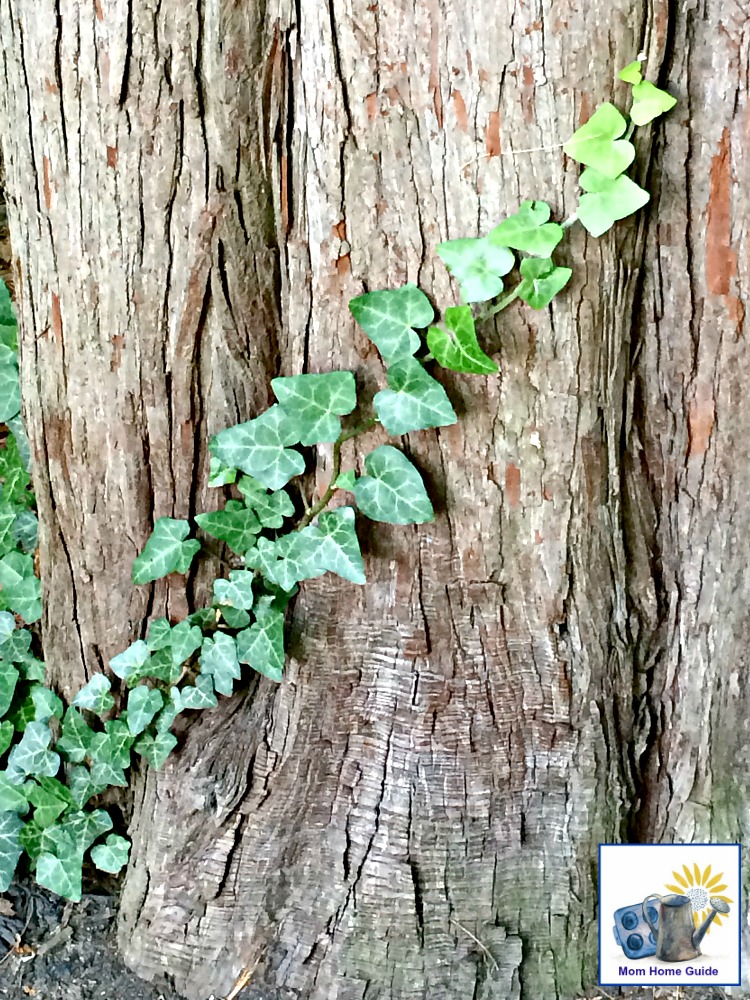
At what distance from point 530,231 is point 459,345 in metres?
0.20

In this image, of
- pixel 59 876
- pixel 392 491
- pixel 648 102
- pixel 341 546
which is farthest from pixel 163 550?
pixel 648 102

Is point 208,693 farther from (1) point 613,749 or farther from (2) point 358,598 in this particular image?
(1) point 613,749

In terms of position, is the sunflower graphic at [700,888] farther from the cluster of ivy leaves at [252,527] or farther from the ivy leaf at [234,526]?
the ivy leaf at [234,526]

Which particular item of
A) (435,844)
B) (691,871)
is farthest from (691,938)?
(435,844)

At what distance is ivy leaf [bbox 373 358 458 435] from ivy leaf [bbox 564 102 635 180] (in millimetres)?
389

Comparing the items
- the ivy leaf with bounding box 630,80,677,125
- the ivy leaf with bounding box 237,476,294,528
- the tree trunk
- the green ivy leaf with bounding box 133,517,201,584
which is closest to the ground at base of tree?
the tree trunk

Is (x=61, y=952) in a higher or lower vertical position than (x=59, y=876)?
lower

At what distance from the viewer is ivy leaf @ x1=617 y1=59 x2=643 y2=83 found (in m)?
1.29

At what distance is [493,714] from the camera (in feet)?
5.31

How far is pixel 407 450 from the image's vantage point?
1511 mm

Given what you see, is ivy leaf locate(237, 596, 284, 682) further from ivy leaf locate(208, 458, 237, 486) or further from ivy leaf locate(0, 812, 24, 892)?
ivy leaf locate(0, 812, 24, 892)

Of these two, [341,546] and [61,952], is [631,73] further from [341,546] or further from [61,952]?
[61,952]

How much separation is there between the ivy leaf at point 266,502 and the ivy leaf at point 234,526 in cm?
2

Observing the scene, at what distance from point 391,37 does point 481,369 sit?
1.63 ft
